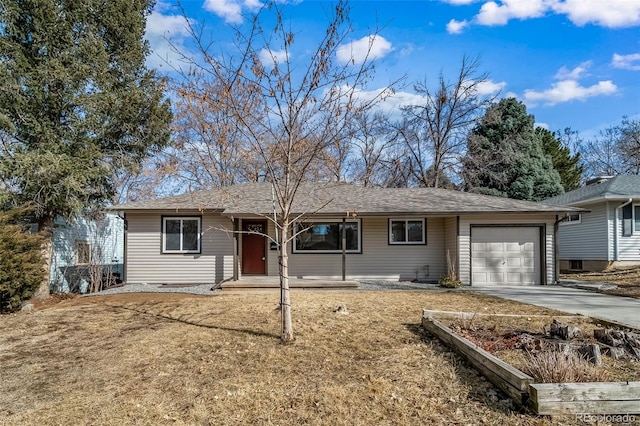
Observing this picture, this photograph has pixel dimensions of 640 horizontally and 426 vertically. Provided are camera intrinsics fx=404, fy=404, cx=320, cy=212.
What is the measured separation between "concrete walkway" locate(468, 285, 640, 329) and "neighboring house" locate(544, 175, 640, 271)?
5.90m

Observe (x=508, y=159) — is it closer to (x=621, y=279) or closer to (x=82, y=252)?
(x=621, y=279)

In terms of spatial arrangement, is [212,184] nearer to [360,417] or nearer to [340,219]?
[340,219]

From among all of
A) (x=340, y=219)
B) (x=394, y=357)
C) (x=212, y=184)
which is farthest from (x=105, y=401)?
(x=212, y=184)

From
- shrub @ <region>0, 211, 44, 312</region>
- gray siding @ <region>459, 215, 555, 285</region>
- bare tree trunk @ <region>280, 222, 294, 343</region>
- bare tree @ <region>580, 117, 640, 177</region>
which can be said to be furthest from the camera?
bare tree @ <region>580, 117, 640, 177</region>

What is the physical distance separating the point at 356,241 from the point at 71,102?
9582 millimetres

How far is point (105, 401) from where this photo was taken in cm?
391

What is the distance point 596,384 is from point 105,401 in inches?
176

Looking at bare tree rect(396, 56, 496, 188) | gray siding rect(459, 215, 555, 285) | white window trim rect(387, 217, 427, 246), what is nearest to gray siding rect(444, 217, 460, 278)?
gray siding rect(459, 215, 555, 285)

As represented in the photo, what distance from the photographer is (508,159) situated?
23.9m

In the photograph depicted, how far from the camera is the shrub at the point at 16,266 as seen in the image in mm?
8578

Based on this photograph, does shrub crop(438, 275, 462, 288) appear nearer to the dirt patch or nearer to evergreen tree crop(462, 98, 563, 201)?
the dirt patch

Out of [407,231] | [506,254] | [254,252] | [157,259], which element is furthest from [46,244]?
[506,254]

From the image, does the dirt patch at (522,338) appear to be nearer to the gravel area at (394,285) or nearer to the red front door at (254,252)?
the gravel area at (394,285)

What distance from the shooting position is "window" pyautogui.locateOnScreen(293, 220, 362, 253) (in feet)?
46.8
